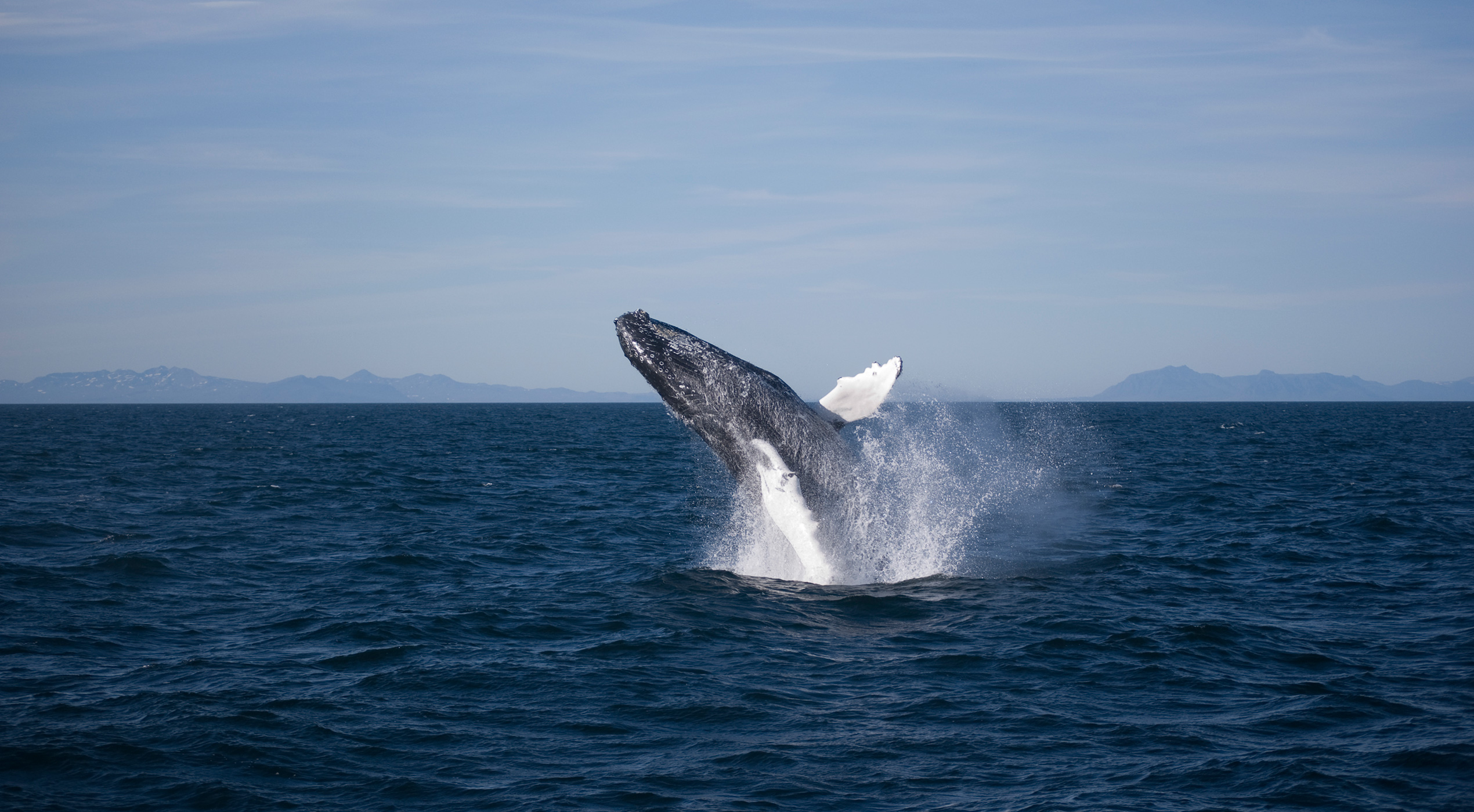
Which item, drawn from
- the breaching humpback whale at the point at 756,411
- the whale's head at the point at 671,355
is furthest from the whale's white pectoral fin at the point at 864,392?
the whale's head at the point at 671,355

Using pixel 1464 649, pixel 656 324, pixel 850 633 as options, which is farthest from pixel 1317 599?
pixel 656 324

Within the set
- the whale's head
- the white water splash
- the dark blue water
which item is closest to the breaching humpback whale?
the whale's head

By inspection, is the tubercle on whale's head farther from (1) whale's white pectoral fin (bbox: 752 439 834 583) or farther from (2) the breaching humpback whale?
(1) whale's white pectoral fin (bbox: 752 439 834 583)

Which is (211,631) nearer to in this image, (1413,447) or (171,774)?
(171,774)

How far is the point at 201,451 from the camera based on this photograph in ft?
178

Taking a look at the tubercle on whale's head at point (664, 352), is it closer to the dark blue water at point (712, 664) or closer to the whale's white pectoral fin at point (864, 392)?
the whale's white pectoral fin at point (864, 392)

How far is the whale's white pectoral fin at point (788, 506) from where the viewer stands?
14391 millimetres

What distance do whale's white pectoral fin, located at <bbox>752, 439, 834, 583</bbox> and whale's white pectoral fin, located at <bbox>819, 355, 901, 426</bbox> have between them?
1114mm

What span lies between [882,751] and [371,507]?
73.1 feet

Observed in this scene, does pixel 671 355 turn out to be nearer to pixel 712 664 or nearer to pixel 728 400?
pixel 728 400

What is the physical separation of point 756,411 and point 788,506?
1485 millimetres

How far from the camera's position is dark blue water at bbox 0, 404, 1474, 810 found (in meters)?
8.65

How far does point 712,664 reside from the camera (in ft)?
39.2

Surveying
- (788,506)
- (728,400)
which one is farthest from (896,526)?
(728,400)
